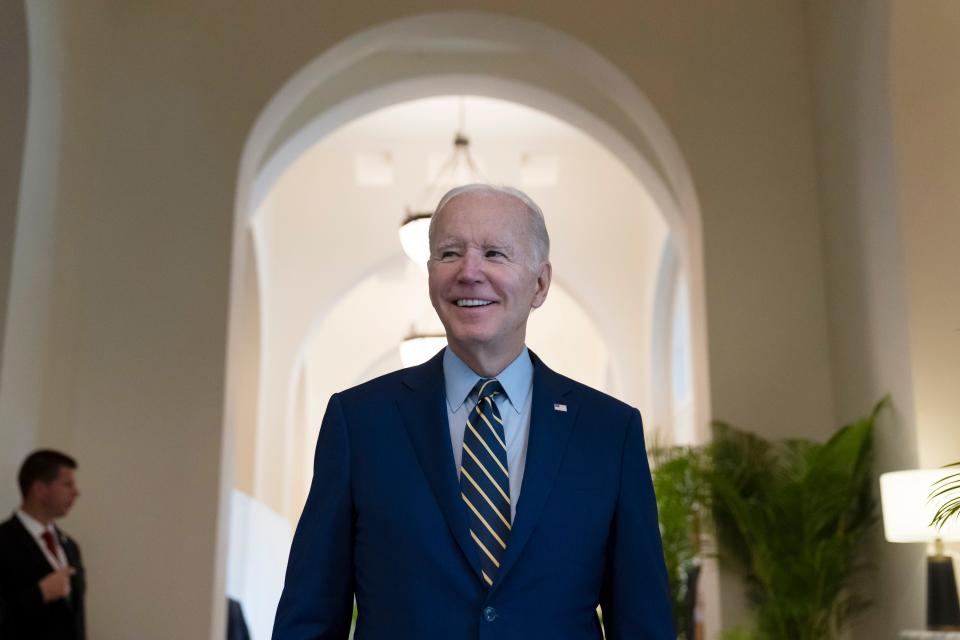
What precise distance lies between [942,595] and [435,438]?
3.79 meters

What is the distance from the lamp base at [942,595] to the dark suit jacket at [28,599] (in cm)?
390

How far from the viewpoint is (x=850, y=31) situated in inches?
257

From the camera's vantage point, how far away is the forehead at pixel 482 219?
1922mm

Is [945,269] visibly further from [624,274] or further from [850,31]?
[624,274]

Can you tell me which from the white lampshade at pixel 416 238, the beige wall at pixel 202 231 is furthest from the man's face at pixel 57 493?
the white lampshade at pixel 416 238

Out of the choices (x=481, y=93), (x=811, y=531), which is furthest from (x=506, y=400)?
(x=481, y=93)

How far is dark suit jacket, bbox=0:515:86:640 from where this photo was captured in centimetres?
529

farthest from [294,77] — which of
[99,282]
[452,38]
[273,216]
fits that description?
[273,216]

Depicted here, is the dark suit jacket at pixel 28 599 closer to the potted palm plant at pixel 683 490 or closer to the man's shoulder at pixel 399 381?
the potted palm plant at pixel 683 490

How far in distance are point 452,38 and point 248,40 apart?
136 centimetres

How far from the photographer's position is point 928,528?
4824 mm

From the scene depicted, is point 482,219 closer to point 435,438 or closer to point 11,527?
point 435,438

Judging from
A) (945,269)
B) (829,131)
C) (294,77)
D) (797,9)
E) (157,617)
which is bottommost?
(157,617)

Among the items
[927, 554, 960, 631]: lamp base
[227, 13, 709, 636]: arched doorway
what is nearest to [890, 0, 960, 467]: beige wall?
[927, 554, 960, 631]: lamp base
